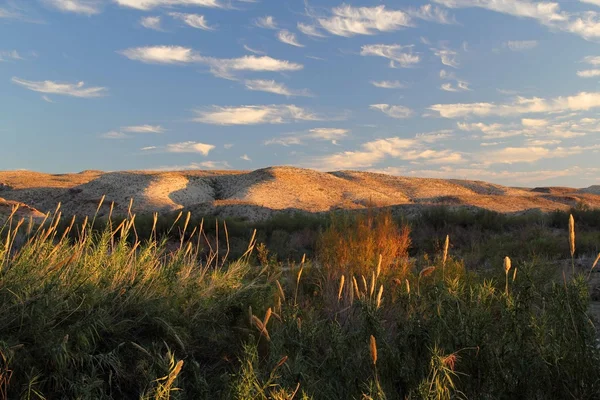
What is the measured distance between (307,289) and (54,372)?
154 inches

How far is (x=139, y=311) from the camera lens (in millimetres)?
4359

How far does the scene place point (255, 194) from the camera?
147 feet

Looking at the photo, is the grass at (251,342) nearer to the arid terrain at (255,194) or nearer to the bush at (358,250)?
the bush at (358,250)

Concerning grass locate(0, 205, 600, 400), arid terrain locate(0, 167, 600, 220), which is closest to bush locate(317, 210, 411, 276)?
grass locate(0, 205, 600, 400)

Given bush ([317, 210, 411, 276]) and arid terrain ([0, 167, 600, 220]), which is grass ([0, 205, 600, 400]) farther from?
arid terrain ([0, 167, 600, 220])

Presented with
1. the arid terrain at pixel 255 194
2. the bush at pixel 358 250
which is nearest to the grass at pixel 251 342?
the bush at pixel 358 250

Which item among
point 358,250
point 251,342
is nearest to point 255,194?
point 358,250

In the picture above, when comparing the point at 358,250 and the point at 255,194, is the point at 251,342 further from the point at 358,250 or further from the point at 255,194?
the point at 255,194

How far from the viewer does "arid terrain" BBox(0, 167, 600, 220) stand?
130 feet

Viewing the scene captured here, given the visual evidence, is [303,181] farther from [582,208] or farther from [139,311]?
[139,311]

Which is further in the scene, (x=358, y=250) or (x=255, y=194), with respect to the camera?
(x=255, y=194)

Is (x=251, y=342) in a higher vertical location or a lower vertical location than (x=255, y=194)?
higher

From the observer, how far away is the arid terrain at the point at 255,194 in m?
39.8

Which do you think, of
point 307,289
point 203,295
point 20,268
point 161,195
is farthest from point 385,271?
point 161,195
